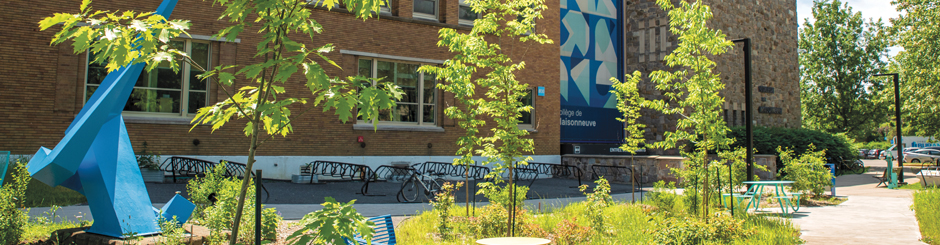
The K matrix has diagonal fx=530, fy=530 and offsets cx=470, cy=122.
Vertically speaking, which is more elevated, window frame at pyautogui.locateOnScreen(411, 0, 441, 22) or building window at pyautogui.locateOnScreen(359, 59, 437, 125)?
window frame at pyautogui.locateOnScreen(411, 0, 441, 22)

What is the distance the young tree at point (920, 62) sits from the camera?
Answer: 27250mm

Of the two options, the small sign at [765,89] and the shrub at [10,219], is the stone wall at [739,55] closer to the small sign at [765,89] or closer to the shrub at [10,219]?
the small sign at [765,89]

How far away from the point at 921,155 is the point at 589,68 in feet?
86.8

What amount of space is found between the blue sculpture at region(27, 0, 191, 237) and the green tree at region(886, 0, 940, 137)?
3407cm

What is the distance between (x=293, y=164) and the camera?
15023 millimetres

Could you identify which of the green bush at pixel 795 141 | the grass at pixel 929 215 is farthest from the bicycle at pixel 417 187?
the green bush at pixel 795 141

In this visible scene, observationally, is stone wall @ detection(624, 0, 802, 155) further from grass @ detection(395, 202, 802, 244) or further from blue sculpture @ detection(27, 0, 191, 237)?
blue sculpture @ detection(27, 0, 191, 237)

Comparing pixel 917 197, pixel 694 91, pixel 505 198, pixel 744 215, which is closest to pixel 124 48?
pixel 505 198

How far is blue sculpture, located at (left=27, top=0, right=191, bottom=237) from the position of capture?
16.5ft

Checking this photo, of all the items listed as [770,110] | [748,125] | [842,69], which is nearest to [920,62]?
[842,69]

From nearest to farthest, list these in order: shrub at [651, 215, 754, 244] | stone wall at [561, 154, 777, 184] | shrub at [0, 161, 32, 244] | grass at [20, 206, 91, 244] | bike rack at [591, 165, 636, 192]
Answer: shrub at [0, 161, 32, 244] < grass at [20, 206, 91, 244] < shrub at [651, 215, 754, 244] < stone wall at [561, 154, 777, 184] < bike rack at [591, 165, 636, 192]

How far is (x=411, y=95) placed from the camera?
17250mm

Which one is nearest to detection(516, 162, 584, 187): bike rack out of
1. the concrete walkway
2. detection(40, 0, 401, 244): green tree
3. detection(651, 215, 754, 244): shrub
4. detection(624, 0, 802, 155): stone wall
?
Answer: detection(624, 0, 802, 155): stone wall

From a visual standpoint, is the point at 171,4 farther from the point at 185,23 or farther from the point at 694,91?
the point at 694,91
